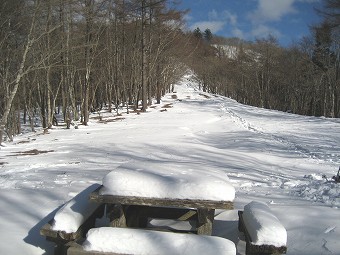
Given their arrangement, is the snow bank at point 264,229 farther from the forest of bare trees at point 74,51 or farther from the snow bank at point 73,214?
the forest of bare trees at point 74,51

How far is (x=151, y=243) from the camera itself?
3.30 m

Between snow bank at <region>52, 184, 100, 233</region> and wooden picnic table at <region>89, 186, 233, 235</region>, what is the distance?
255mm

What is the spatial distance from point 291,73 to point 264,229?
5396cm

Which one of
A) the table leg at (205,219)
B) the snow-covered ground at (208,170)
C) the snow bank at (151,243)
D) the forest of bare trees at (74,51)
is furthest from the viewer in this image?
the forest of bare trees at (74,51)

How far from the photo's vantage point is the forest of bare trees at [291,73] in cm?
4266

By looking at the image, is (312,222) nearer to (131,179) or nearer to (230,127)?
(131,179)

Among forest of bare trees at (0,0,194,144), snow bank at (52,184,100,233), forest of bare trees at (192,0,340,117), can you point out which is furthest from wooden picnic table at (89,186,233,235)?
forest of bare trees at (192,0,340,117)

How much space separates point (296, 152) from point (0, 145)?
35.6 ft

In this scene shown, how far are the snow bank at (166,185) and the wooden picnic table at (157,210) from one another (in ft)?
0.14

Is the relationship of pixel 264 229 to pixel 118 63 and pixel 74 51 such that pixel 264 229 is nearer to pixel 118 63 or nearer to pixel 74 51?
pixel 74 51

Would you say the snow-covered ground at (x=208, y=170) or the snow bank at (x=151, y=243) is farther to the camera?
the snow-covered ground at (x=208, y=170)

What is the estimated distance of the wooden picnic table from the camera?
11.7 ft

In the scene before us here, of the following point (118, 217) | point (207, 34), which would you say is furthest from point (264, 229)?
point (207, 34)

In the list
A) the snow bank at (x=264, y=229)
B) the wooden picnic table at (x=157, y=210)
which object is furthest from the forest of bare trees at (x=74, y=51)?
the snow bank at (x=264, y=229)
